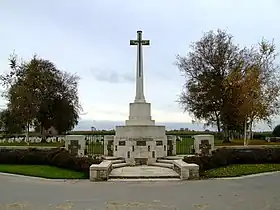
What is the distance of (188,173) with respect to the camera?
631 inches

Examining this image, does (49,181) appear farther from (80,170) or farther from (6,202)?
(6,202)

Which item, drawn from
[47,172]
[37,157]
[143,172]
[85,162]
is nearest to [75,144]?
[37,157]

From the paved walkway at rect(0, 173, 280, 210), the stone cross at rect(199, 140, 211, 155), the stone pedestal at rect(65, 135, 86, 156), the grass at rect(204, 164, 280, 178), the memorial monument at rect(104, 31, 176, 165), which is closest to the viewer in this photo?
the paved walkway at rect(0, 173, 280, 210)

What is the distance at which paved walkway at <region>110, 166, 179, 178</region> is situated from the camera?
55.5 ft

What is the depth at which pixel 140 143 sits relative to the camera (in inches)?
850

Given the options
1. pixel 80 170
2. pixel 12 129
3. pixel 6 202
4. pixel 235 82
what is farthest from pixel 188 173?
pixel 12 129

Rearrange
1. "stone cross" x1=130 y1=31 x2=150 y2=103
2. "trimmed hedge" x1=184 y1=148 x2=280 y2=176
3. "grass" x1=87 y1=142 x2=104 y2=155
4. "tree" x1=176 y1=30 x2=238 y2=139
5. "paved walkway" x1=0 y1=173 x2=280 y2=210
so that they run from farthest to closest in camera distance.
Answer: "tree" x1=176 y1=30 x2=238 y2=139, "grass" x1=87 y1=142 x2=104 y2=155, "stone cross" x1=130 y1=31 x2=150 y2=103, "trimmed hedge" x1=184 y1=148 x2=280 y2=176, "paved walkway" x1=0 y1=173 x2=280 y2=210

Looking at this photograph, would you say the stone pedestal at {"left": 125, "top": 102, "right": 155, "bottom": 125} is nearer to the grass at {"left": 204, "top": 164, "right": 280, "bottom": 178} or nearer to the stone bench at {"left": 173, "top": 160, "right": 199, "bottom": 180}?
the grass at {"left": 204, "top": 164, "right": 280, "bottom": 178}

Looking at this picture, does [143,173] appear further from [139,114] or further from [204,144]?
[204,144]

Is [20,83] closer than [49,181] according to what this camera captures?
No

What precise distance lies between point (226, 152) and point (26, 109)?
22.7 metres

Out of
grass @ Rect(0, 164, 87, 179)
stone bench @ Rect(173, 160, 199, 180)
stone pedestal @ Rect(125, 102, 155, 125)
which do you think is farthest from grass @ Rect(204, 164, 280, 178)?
stone pedestal @ Rect(125, 102, 155, 125)

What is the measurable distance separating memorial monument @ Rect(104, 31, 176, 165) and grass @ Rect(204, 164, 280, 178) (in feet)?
13.3

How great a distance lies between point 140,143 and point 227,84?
1623cm
